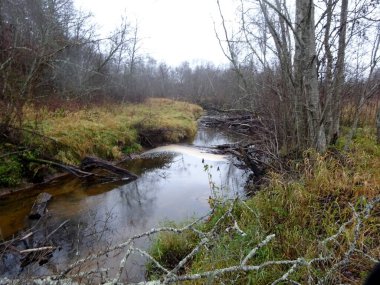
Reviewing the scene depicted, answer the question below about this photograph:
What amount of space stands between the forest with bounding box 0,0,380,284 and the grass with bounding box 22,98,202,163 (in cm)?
6

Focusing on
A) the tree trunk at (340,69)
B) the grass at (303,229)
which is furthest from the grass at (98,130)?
the tree trunk at (340,69)

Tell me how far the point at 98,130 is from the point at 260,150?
6.53m

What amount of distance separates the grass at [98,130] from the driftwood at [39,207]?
2.46m

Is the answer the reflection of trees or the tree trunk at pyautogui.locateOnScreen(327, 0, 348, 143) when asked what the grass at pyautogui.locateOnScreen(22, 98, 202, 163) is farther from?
the tree trunk at pyautogui.locateOnScreen(327, 0, 348, 143)

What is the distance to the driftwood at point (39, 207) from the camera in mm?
6410

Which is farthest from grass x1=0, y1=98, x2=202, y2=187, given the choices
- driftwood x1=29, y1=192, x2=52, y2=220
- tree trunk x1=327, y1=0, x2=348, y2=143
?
tree trunk x1=327, y1=0, x2=348, y2=143

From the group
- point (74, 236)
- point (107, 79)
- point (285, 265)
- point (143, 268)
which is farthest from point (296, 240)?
point (107, 79)

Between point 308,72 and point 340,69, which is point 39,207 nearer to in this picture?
point 308,72

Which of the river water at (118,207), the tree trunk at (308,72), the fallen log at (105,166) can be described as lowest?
the river water at (118,207)

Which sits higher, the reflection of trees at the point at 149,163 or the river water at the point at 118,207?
the reflection of trees at the point at 149,163

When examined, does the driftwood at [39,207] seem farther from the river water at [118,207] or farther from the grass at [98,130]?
the grass at [98,130]

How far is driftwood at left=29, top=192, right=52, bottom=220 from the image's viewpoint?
641 cm

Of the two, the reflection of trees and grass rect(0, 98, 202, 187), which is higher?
grass rect(0, 98, 202, 187)

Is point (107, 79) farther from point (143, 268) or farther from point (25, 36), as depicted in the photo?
point (143, 268)
